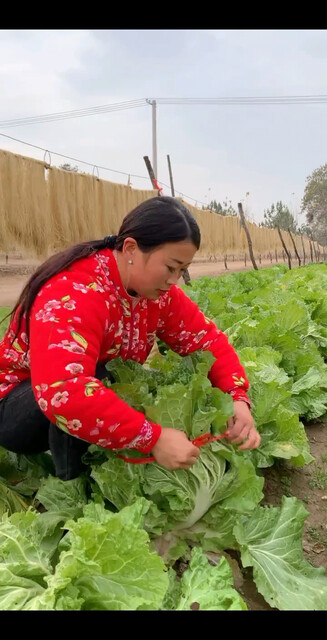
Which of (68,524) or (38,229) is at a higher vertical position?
(38,229)

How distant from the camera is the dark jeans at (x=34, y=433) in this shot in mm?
2346

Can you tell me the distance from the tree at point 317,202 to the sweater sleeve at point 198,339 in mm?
63420

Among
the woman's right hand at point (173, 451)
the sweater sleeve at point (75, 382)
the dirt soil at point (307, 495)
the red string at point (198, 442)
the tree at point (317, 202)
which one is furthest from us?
the tree at point (317, 202)

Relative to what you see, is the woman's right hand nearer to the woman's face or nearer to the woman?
the woman

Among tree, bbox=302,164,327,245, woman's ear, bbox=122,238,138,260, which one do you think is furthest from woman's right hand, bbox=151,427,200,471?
tree, bbox=302,164,327,245

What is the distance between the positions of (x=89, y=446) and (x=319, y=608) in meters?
1.12

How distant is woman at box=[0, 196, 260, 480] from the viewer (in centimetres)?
196

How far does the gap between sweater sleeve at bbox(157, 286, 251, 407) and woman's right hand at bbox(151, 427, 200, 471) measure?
564 mm

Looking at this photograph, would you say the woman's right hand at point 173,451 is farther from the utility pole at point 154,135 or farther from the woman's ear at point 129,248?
the utility pole at point 154,135

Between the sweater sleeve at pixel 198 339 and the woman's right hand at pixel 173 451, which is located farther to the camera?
the sweater sleeve at pixel 198 339

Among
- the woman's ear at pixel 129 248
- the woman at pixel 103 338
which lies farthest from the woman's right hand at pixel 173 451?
the woman's ear at pixel 129 248
